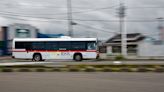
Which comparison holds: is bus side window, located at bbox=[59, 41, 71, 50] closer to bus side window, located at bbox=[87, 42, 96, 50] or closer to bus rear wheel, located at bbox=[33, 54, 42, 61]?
bus side window, located at bbox=[87, 42, 96, 50]

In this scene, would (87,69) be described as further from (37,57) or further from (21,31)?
(21,31)

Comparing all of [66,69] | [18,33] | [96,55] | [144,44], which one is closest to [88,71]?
[66,69]

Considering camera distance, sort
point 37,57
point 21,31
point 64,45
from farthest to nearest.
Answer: point 21,31 < point 37,57 < point 64,45

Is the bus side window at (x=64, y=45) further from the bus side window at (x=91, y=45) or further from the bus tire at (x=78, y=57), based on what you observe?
the bus side window at (x=91, y=45)

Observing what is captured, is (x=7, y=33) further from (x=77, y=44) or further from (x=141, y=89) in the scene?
(x=141, y=89)

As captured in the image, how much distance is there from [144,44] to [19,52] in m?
17.6

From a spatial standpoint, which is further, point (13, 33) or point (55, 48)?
point (13, 33)

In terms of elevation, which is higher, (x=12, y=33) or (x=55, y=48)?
(x=12, y=33)

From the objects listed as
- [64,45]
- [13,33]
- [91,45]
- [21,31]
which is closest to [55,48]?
[64,45]

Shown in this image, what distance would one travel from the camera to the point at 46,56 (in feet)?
118

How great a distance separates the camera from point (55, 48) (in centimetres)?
3575

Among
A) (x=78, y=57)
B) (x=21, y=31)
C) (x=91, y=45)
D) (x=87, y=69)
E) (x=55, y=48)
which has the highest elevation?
(x=21, y=31)

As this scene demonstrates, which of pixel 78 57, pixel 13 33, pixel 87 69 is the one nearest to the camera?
pixel 87 69

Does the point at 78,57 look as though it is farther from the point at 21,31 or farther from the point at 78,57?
the point at 21,31
